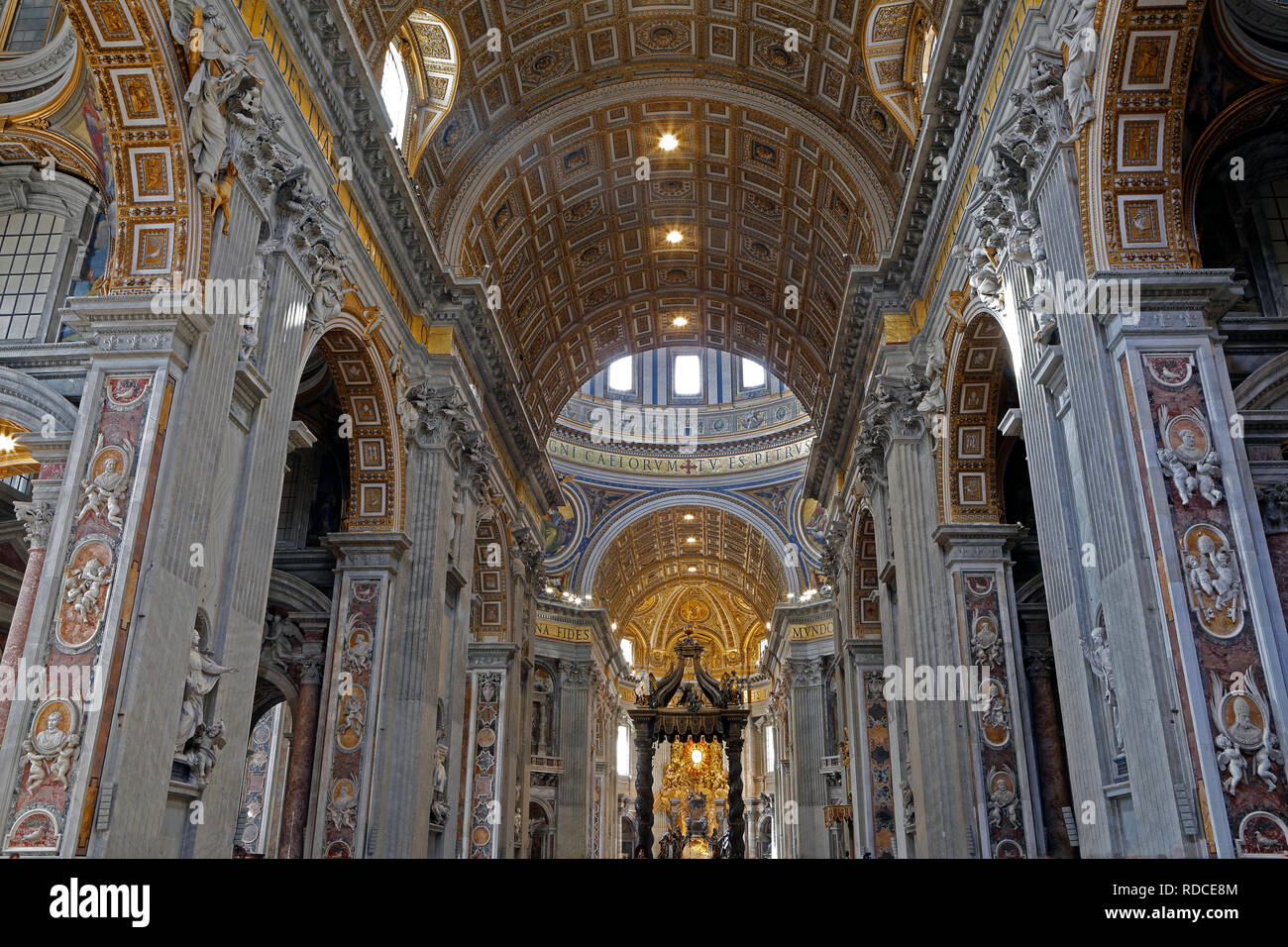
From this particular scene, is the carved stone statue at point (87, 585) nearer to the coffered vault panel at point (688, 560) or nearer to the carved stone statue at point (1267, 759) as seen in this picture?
the carved stone statue at point (1267, 759)

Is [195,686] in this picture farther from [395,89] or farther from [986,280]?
[395,89]

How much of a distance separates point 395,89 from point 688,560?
30293 millimetres

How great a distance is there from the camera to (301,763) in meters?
13.0

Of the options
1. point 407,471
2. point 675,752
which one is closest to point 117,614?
point 407,471

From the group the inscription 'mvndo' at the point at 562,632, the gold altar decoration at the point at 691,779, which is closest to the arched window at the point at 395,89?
the inscription 'mvndo' at the point at 562,632

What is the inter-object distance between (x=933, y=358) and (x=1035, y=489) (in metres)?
4.98

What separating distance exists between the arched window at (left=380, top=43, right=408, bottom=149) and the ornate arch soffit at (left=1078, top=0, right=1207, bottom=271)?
9.48 metres

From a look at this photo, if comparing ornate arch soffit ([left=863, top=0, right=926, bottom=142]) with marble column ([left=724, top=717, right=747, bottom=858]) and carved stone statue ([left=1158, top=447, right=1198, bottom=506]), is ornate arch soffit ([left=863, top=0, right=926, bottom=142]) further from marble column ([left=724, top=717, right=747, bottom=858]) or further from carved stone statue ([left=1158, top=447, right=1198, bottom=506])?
marble column ([left=724, top=717, right=747, bottom=858])

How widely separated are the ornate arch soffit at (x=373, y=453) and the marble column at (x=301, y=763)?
2.05 metres

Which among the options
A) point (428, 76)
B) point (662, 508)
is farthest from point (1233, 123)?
point (662, 508)

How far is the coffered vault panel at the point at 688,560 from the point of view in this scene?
37.5 meters

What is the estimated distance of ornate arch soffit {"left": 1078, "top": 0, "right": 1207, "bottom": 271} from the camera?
7574 mm

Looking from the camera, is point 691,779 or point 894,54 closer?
point 894,54

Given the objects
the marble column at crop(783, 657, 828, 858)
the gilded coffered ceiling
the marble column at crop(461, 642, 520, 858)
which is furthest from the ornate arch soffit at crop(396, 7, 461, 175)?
the gilded coffered ceiling
